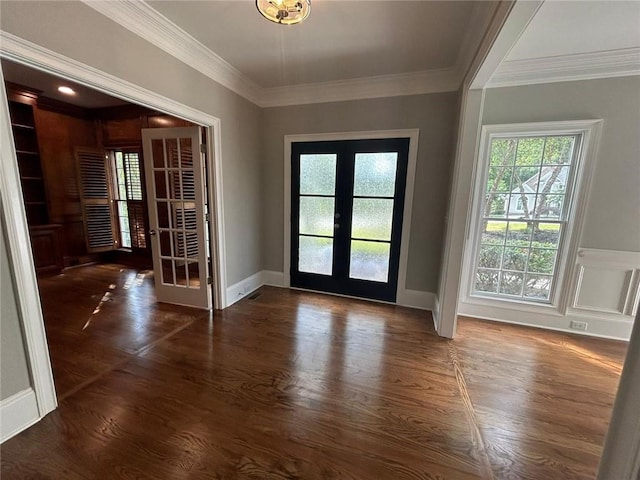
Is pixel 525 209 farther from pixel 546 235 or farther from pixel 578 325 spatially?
pixel 578 325

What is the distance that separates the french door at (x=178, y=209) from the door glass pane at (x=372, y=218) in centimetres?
182

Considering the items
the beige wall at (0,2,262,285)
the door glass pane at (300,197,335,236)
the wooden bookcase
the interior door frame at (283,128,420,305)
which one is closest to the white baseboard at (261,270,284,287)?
the beige wall at (0,2,262,285)

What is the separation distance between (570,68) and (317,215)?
2.88 m

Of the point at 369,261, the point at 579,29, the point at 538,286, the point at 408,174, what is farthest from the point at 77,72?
the point at 538,286

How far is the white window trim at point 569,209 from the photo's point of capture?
2.58 metres

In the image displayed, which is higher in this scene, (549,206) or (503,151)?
(503,151)

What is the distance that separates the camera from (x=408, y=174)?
124 inches

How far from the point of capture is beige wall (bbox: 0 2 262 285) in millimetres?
1533

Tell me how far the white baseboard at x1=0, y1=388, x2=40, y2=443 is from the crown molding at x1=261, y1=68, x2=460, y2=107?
3.51 meters

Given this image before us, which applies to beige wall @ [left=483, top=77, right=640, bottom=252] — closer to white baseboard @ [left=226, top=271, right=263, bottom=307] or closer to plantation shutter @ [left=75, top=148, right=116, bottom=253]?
white baseboard @ [left=226, top=271, right=263, bottom=307]

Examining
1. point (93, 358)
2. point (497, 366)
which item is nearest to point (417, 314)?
point (497, 366)

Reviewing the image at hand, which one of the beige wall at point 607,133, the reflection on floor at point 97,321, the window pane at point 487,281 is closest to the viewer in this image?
the reflection on floor at point 97,321

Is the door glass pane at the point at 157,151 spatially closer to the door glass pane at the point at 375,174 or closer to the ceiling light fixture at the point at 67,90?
the ceiling light fixture at the point at 67,90

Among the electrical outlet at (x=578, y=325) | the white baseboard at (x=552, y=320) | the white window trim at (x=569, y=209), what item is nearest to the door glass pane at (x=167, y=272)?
the white window trim at (x=569, y=209)
